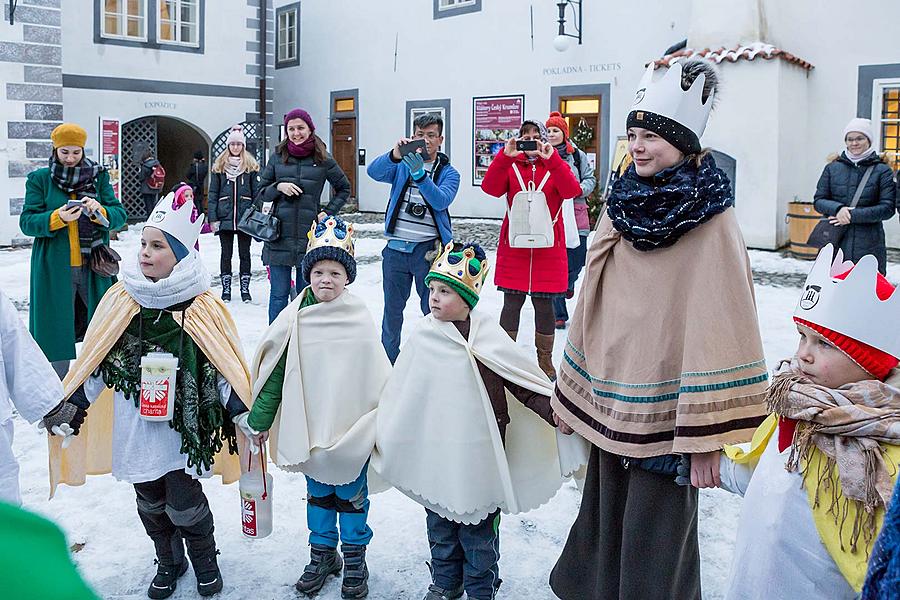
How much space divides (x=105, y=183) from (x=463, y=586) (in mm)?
3579

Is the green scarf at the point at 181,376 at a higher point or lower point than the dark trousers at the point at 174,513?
higher

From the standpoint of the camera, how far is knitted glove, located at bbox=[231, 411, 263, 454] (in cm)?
308

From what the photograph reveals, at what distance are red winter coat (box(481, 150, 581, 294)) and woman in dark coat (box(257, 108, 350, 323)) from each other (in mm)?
1375

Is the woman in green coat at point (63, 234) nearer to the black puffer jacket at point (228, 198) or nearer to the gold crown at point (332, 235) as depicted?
the gold crown at point (332, 235)

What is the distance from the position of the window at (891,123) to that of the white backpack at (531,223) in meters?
8.92

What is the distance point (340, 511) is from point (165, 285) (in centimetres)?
104

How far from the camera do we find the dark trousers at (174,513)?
10.2 feet

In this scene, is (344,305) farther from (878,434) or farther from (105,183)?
(105,183)

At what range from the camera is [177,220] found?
3.15m

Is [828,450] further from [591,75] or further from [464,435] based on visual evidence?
[591,75]

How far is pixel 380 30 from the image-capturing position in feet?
61.3

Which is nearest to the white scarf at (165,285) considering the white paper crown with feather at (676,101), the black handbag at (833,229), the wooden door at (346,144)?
the white paper crown with feather at (676,101)

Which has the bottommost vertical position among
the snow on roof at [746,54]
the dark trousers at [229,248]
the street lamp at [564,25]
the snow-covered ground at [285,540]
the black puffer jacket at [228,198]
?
the snow-covered ground at [285,540]

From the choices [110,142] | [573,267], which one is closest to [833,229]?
[573,267]
